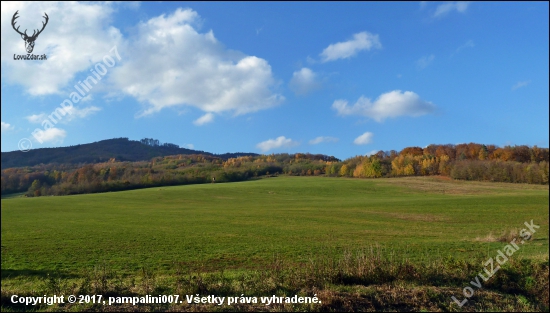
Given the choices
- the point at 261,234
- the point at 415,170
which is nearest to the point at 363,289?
the point at 261,234

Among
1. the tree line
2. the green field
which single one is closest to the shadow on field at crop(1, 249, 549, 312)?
the green field

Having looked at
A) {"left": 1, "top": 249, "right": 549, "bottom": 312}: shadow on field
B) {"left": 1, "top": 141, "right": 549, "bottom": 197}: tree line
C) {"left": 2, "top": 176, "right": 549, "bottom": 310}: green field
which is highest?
{"left": 1, "top": 141, "right": 549, "bottom": 197}: tree line

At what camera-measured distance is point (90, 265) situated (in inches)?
693

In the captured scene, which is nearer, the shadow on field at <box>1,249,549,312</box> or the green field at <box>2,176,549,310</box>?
the shadow on field at <box>1,249,549,312</box>

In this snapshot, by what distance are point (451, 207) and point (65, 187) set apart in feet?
144

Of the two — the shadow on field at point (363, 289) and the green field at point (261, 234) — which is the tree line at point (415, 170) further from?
the shadow on field at point (363, 289)

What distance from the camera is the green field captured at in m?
16.0

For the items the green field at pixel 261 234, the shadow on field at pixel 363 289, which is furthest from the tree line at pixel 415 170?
the shadow on field at pixel 363 289

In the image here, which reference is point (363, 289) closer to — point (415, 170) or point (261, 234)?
point (261, 234)

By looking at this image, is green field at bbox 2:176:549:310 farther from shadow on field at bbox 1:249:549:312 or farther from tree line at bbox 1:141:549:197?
shadow on field at bbox 1:249:549:312

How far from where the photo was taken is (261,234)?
3139cm

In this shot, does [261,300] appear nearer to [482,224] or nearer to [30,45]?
[30,45]

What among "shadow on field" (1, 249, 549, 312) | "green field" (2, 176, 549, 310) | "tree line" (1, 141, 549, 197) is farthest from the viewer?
"green field" (2, 176, 549, 310)

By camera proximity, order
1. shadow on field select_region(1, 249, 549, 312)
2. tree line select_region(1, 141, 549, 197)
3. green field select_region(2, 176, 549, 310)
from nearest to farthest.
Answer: shadow on field select_region(1, 249, 549, 312) → tree line select_region(1, 141, 549, 197) → green field select_region(2, 176, 549, 310)
